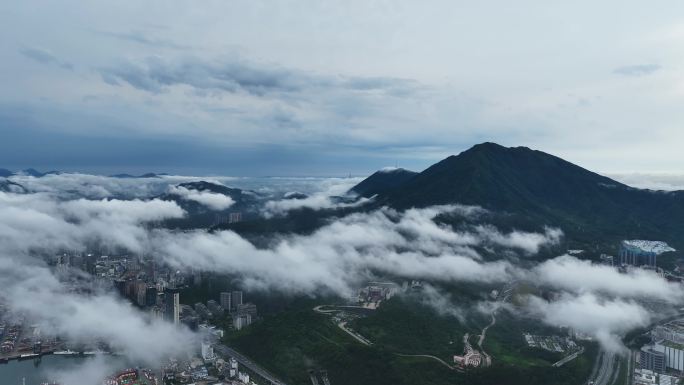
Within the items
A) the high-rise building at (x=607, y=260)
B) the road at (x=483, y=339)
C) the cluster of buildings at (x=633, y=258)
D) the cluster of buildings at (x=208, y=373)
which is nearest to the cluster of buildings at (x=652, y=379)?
the road at (x=483, y=339)

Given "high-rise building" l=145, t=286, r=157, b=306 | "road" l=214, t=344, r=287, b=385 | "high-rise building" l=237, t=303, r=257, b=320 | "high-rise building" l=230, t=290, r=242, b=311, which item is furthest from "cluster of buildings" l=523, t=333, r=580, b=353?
"high-rise building" l=145, t=286, r=157, b=306

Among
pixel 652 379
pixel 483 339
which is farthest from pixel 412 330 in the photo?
pixel 652 379

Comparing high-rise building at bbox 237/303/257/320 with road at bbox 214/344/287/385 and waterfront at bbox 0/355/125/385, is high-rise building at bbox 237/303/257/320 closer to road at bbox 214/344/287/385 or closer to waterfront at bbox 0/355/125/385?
road at bbox 214/344/287/385

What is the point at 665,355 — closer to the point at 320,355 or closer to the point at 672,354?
the point at 672,354

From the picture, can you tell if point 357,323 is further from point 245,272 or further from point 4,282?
point 4,282

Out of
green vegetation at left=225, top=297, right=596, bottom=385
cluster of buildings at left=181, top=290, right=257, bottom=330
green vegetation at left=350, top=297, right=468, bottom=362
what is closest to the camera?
green vegetation at left=225, top=297, right=596, bottom=385

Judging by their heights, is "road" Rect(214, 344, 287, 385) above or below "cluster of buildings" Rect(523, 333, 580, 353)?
below

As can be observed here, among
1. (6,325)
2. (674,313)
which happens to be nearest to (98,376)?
(6,325)
